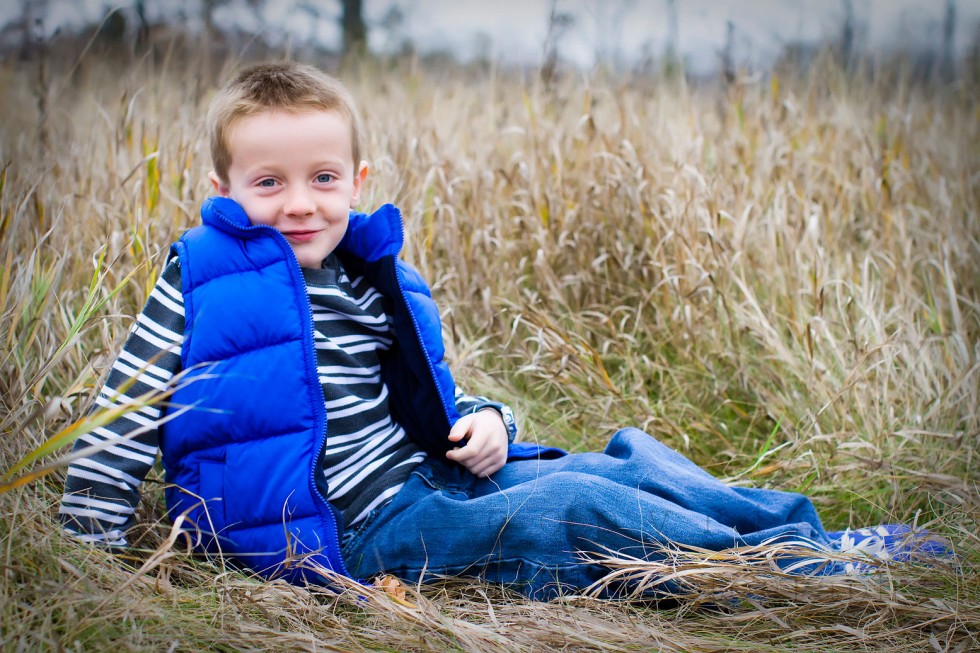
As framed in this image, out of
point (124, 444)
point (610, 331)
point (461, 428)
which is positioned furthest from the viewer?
point (610, 331)

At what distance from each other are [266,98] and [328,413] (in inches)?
27.1

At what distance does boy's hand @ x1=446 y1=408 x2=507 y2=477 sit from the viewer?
1930 millimetres

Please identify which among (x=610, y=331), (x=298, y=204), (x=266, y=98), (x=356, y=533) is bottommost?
(x=356, y=533)

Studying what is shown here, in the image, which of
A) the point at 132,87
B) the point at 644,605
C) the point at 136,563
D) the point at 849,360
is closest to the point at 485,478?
the point at 644,605

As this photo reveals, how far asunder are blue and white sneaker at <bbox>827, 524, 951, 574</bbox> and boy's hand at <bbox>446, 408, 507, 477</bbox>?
81cm

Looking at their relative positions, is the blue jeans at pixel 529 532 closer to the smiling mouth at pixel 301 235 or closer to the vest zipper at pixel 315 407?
the vest zipper at pixel 315 407

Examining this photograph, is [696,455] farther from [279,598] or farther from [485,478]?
[279,598]

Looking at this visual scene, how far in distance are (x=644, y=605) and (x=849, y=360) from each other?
4.10 feet

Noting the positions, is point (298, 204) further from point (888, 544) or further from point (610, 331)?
point (888, 544)

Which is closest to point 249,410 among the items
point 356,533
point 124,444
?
point 124,444

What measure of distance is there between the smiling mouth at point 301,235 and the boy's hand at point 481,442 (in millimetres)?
541

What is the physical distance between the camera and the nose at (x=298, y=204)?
1771mm

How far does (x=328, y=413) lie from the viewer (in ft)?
6.06

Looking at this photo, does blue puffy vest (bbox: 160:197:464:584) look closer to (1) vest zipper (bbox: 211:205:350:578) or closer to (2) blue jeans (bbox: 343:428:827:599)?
(1) vest zipper (bbox: 211:205:350:578)
